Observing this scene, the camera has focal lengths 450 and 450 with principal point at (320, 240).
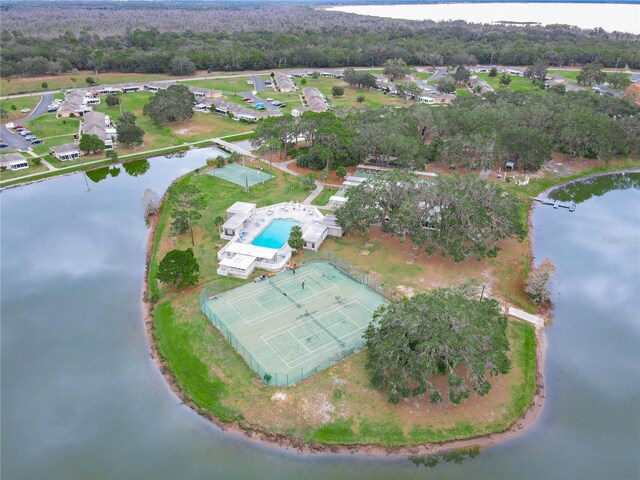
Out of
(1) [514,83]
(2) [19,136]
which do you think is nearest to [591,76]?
(1) [514,83]

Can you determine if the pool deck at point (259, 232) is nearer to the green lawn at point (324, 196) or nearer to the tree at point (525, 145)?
the green lawn at point (324, 196)

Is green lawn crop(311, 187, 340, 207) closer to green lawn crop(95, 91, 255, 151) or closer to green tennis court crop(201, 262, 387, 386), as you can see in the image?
green tennis court crop(201, 262, 387, 386)

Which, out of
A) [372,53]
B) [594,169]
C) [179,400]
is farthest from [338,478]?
[372,53]

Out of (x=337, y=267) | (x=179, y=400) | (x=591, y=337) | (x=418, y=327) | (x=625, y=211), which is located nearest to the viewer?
(x=418, y=327)

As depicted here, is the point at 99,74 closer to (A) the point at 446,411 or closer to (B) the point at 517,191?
(B) the point at 517,191

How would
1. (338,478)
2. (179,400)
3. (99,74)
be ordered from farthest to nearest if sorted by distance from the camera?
(99,74)
(179,400)
(338,478)

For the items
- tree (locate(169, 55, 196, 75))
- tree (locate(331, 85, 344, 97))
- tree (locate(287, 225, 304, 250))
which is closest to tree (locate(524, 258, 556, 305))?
tree (locate(287, 225, 304, 250))

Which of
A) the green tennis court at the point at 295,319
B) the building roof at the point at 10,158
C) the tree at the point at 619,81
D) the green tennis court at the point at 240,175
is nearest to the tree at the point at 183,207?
the green tennis court at the point at 295,319
